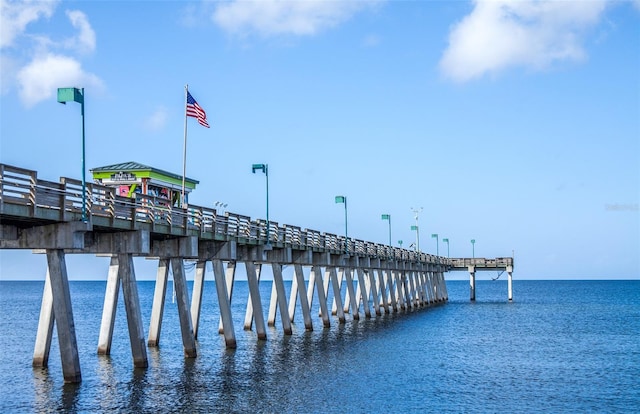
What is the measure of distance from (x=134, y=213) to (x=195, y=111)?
8.49 meters

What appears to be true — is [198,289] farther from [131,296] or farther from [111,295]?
[131,296]

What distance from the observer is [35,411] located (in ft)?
74.9

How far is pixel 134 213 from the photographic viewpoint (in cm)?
2780

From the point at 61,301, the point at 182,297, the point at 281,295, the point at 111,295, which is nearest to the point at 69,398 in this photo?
the point at 61,301

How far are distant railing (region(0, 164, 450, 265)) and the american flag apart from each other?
13.3 ft

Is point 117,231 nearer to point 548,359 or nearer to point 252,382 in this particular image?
point 252,382

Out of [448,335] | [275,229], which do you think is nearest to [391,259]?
[448,335]

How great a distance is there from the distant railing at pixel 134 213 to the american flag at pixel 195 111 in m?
4.05

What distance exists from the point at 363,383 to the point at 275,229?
1562 centimetres

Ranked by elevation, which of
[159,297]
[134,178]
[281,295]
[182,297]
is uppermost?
[134,178]

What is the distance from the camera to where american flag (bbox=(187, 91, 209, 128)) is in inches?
1367

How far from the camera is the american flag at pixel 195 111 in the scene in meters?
34.7

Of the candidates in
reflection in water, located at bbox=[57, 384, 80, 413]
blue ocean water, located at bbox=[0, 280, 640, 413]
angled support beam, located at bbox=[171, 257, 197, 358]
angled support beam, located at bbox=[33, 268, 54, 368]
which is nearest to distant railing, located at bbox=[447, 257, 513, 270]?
blue ocean water, located at bbox=[0, 280, 640, 413]

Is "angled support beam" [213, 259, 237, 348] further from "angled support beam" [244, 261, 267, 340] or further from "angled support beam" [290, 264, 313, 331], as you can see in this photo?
"angled support beam" [290, 264, 313, 331]
